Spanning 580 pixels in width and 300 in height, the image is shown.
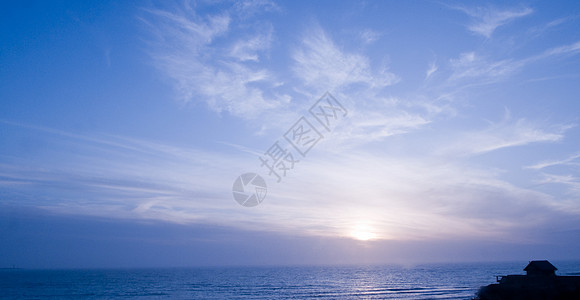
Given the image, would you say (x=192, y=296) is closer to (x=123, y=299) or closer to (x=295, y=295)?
(x=123, y=299)

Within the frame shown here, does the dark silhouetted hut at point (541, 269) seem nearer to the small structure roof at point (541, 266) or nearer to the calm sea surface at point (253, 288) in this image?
the small structure roof at point (541, 266)

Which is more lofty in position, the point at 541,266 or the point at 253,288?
the point at 541,266

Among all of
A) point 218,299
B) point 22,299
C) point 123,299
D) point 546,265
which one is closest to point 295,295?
point 218,299

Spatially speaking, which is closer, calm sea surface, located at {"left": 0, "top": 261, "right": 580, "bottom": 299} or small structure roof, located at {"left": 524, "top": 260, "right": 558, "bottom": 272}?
small structure roof, located at {"left": 524, "top": 260, "right": 558, "bottom": 272}

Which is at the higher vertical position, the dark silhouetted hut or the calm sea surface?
the dark silhouetted hut

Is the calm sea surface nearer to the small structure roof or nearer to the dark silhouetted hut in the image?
the dark silhouetted hut

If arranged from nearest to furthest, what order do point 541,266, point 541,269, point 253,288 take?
point 541,269 < point 541,266 < point 253,288

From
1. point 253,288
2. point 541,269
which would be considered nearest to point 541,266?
point 541,269

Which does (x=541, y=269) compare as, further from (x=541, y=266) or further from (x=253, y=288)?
(x=253, y=288)

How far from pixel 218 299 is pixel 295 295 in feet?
45.2

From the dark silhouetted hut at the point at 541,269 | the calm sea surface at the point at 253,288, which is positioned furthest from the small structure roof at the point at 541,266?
the calm sea surface at the point at 253,288

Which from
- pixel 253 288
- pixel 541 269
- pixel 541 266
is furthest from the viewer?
pixel 253 288

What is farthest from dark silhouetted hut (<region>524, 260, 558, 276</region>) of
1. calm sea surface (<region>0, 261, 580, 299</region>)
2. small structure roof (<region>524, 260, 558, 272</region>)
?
calm sea surface (<region>0, 261, 580, 299</region>)

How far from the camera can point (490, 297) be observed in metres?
40.1
